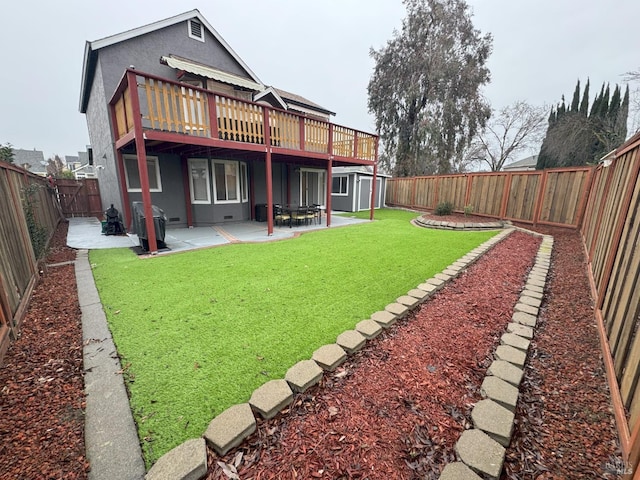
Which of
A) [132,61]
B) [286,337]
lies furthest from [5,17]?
[286,337]

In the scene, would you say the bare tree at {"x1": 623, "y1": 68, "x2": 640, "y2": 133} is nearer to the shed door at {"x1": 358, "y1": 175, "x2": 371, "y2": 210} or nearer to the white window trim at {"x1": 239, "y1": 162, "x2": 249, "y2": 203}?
the shed door at {"x1": 358, "y1": 175, "x2": 371, "y2": 210}

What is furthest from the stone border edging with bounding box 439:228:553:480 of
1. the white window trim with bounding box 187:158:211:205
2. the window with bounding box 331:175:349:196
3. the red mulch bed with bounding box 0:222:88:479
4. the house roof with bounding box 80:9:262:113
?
the window with bounding box 331:175:349:196

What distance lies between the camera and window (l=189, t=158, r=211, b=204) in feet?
30.7

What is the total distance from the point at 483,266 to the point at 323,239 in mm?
4023

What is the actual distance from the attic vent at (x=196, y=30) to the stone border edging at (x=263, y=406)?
1208 centimetres

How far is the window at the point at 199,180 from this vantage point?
9352mm

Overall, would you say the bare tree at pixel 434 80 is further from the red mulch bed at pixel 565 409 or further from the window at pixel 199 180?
the red mulch bed at pixel 565 409

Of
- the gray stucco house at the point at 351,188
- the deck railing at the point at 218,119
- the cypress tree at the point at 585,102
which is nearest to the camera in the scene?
the deck railing at the point at 218,119

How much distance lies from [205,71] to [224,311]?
377 inches

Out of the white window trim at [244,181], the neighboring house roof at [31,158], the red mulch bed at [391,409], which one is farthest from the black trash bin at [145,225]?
the neighboring house roof at [31,158]

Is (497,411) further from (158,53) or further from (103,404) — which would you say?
(158,53)

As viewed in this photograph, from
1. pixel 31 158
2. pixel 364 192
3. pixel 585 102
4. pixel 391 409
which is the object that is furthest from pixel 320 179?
pixel 31 158

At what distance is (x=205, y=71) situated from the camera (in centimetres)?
920

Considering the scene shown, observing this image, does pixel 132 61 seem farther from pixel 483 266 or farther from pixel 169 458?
pixel 483 266
